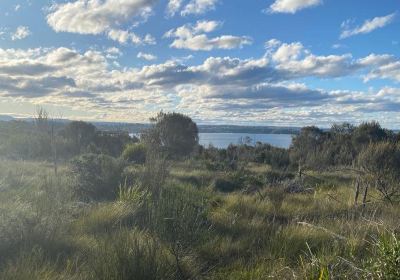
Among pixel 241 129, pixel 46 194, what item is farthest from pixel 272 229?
pixel 241 129

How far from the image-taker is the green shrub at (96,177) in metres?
13.3

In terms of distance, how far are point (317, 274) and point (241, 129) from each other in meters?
86.9

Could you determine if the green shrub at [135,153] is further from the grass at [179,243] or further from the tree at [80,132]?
the grass at [179,243]

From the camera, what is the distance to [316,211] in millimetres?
10531

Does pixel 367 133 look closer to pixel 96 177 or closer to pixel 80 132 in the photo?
pixel 80 132

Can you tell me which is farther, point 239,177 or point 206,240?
point 239,177

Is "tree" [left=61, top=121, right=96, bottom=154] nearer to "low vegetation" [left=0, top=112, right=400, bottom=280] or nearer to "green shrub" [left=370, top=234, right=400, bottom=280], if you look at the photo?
"low vegetation" [left=0, top=112, right=400, bottom=280]

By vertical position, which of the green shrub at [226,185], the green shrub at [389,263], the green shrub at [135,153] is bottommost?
the green shrub at [226,185]

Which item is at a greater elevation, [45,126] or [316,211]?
[45,126]

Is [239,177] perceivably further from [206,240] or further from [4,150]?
[4,150]

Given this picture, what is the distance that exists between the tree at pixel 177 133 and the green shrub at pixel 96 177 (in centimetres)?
2085

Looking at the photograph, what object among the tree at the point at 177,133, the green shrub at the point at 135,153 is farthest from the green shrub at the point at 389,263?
the tree at the point at 177,133

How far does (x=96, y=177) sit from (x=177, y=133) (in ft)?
79.4

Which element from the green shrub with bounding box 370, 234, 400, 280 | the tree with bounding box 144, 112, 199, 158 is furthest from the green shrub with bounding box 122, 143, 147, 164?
the green shrub with bounding box 370, 234, 400, 280
